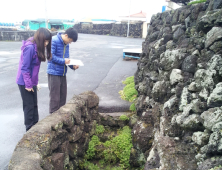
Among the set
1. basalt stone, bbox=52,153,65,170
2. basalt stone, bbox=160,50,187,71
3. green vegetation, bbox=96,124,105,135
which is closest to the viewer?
basalt stone, bbox=52,153,65,170

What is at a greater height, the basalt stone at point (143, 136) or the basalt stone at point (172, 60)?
the basalt stone at point (172, 60)

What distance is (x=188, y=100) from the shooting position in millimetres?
2945

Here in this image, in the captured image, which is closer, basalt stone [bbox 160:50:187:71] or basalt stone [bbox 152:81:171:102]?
basalt stone [bbox 160:50:187:71]

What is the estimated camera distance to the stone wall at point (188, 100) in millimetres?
2373

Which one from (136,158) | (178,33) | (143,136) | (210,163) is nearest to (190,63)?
(178,33)

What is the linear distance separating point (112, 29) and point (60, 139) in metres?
38.6

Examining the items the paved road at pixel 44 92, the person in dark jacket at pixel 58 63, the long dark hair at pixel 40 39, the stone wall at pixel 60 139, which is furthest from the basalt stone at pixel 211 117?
the paved road at pixel 44 92

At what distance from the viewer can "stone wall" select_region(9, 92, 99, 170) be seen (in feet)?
8.06

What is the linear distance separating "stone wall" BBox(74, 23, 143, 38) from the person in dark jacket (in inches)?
1266

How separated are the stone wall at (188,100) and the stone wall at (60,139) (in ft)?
3.63

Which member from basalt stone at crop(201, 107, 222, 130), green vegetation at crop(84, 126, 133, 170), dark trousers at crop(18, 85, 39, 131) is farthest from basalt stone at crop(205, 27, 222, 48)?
dark trousers at crop(18, 85, 39, 131)

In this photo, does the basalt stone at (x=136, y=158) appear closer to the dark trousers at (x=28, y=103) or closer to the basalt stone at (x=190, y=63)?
the basalt stone at (x=190, y=63)

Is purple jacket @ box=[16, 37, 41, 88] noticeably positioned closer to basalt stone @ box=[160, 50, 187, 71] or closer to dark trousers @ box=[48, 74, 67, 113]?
dark trousers @ box=[48, 74, 67, 113]

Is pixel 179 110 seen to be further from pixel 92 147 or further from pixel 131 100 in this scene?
pixel 131 100
